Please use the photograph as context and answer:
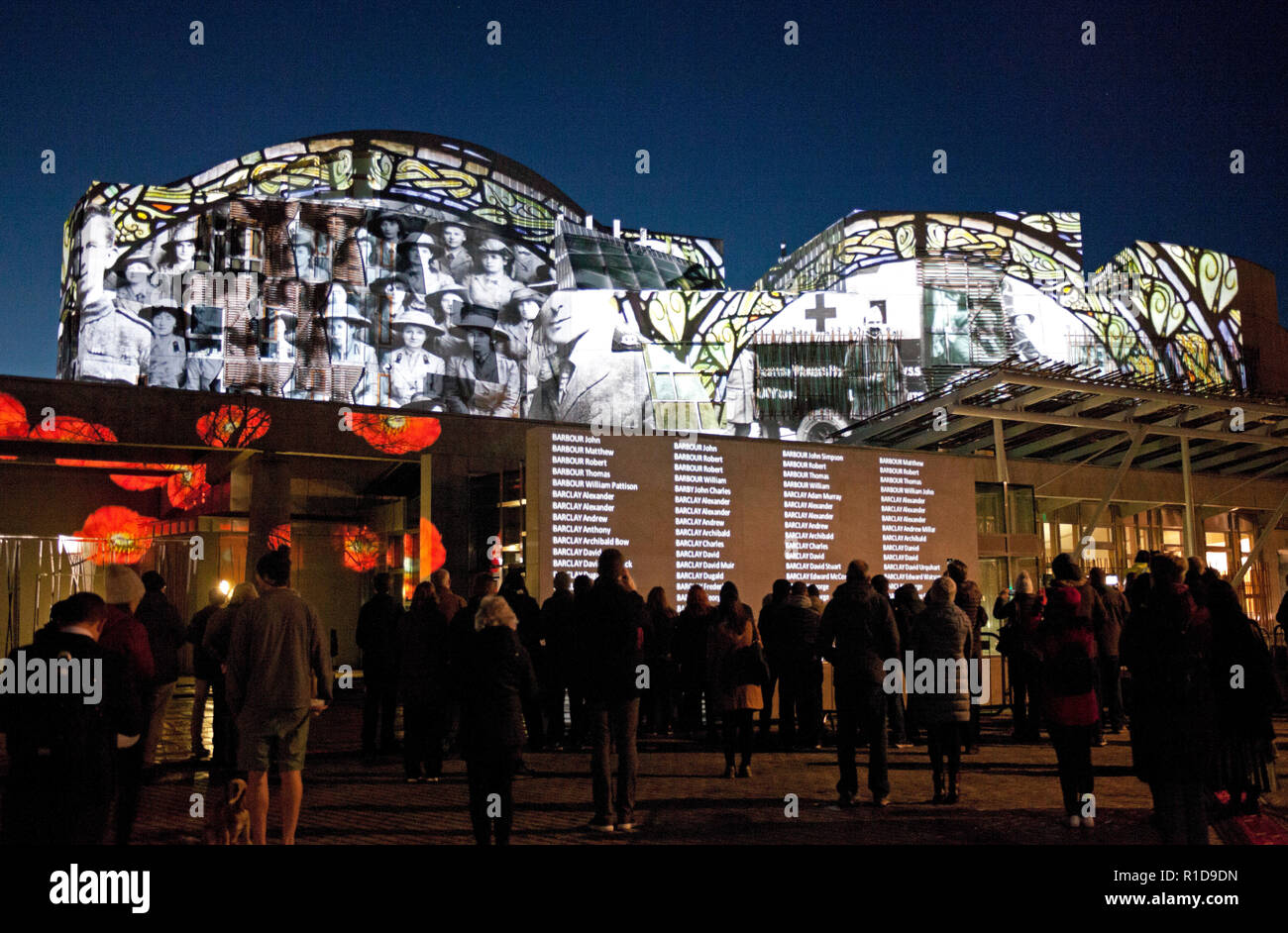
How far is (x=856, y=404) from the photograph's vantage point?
4538 centimetres

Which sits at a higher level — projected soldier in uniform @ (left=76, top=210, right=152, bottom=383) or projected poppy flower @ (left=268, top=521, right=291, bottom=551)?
projected soldier in uniform @ (left=76, top=210, right=152, bottom=383)

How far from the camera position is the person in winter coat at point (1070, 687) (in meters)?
6.77

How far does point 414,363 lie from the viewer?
51.2m

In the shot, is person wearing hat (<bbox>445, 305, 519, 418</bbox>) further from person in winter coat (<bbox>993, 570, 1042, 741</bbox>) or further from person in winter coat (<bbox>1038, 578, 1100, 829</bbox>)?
person in winter coat (<bbox>1038, 578, 1100, 829</bbox>)

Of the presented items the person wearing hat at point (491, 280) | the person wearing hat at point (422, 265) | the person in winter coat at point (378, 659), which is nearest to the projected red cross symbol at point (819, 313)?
the person wearing hat at point (491, 280)

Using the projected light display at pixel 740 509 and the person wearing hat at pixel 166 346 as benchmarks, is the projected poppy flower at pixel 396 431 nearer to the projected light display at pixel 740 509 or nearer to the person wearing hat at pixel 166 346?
the projected light display at pixel 740 509

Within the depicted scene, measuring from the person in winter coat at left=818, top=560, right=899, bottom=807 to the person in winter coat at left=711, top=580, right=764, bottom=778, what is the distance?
113 cm

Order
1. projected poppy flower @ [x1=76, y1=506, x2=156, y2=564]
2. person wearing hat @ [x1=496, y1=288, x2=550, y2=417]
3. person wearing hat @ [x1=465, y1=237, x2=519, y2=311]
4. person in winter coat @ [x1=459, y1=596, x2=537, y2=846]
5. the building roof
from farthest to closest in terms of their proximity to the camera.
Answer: person wearing hat @ [x1=496, y1=288, x2=550, y2=417] → person wearing hat @ [x1=465, y1=237, x2=519, y2=311] → projected poppy flower @ [x1=76, y1=506, x2=156, y2=564] → the building roof → person in winter coat @ [x1=459, y1=596, x2=537, y2=846]

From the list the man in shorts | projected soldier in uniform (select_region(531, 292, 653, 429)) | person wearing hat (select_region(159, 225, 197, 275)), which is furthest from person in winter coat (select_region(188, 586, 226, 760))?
person wearing hat (select_region(159, 225, 197, 275))

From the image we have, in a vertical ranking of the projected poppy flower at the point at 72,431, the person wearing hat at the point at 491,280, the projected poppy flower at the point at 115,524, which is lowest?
the projected poppy flower at the point at 115,524

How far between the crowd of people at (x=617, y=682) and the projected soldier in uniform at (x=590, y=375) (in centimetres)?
3274

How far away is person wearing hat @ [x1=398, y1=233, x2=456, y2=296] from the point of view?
51812 mm

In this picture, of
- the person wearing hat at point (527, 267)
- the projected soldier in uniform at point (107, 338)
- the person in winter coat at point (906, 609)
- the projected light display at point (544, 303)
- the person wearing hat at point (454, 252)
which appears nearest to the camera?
the person in winter coat at point (906, 609)
